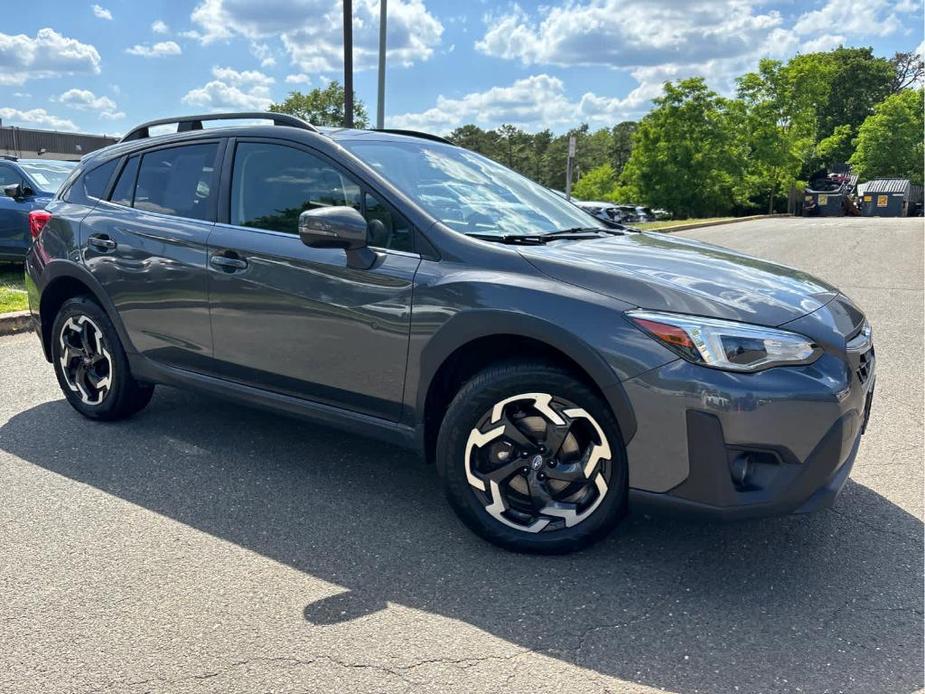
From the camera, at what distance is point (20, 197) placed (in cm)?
939

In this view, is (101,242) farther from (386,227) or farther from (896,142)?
(896,142)

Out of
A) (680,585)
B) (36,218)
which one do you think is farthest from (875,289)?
(36,218)

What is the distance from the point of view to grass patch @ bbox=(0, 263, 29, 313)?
311 inches

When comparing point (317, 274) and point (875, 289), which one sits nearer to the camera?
point (317, 274)

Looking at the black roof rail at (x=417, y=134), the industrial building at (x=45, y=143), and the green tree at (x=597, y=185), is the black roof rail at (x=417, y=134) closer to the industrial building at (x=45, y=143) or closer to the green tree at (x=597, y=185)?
the industrial building at (x=45, y=143)

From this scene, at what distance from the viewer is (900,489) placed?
367 centimetres

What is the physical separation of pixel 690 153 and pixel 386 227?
4161 centimetres

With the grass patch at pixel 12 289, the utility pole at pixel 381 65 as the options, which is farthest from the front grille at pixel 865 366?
the utility pole at pixel 381 65

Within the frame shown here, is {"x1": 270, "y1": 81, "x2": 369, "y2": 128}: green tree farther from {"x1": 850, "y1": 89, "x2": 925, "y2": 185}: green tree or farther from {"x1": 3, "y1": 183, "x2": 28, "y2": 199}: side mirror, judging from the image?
{"x1": 850, "y1": 89, "x2": 925, "y2": 185}: green tree

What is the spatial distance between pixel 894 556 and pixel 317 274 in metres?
2.65

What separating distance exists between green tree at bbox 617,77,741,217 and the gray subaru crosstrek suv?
133 feet

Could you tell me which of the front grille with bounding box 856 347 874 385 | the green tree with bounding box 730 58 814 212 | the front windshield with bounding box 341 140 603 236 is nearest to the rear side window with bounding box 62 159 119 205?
the front windshield with bounding box 341 140 603 236

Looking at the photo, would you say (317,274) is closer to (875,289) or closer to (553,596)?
(553,596)

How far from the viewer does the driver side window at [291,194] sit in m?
3.29
